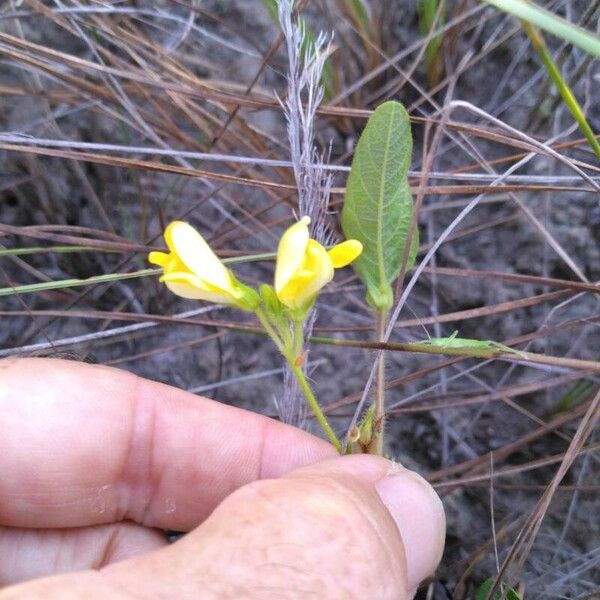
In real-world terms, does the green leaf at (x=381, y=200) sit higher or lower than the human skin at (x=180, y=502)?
higher

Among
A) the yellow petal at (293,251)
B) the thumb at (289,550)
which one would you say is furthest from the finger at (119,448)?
the yellow petal at (293,251)

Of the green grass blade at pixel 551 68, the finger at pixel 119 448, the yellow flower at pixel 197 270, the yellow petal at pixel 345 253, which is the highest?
the green grass blade at pixel 551 68

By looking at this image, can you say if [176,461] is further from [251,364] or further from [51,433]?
[251,364]

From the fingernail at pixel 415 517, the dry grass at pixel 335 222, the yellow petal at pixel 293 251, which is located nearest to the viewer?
the yellow petal at pixel 293 251

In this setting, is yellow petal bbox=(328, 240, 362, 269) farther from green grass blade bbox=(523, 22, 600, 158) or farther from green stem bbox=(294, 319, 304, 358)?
green grass blade bbox=(523, 22, 600, 158)

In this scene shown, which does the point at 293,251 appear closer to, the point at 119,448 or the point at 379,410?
the point at 379,410

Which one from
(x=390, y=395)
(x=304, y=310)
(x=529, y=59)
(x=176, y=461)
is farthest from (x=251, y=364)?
(x=529, y=59)

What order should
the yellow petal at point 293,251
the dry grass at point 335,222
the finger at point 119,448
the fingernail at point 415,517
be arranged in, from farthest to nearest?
1. the dry grass at point 335,222
2. the finger at point 119,448
3. the fingernail at point 415,517
4. the yellow petal at point 293,251

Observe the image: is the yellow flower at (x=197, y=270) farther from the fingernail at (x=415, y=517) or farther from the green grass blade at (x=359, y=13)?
the green grass blade at (x=359, y=13)
